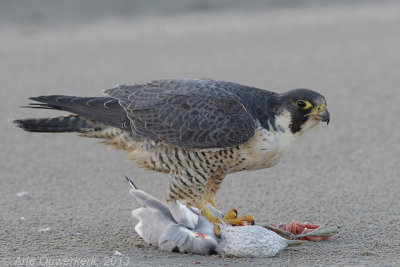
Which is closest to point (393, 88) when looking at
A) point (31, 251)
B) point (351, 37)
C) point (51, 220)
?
point (351, 37)

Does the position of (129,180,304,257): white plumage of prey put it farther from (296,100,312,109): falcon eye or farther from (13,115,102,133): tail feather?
(296,100,312,109): falcon eye

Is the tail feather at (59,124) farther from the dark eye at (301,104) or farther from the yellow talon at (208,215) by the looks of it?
the dark eye at (301,104)

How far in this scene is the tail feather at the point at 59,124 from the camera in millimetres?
5773

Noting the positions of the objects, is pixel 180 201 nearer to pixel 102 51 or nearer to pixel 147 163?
pixel 147 163

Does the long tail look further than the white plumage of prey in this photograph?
Yes

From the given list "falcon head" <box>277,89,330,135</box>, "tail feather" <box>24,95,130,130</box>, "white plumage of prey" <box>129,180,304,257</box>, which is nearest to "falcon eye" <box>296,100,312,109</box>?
"falcon head" <box>277,89,330,135</box>

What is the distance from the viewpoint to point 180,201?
5660 mm

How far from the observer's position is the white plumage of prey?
5.10 m

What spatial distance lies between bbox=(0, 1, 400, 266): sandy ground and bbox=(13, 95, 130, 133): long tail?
75 centimetres

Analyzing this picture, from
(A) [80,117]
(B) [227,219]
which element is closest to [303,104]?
(B) [227,219]

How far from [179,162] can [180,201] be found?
0.30m

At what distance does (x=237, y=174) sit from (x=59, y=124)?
210 cm

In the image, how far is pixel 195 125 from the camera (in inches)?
221

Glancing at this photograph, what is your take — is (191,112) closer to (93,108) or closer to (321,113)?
(93,108)
